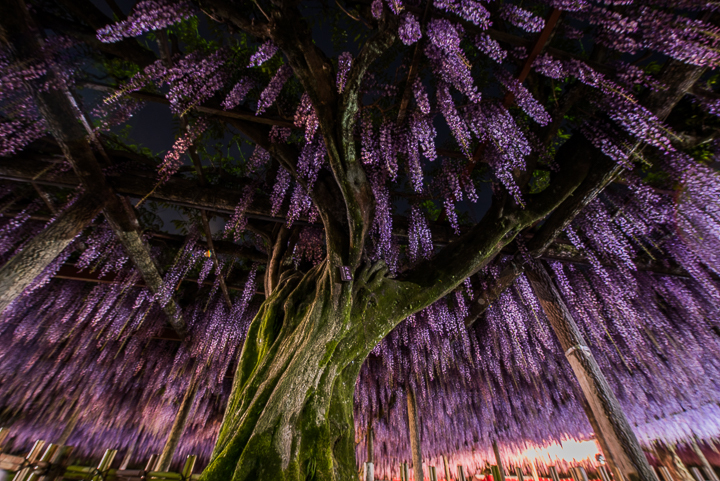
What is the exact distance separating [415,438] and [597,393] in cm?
407

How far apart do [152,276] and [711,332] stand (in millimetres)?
10250

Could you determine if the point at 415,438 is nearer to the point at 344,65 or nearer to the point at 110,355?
the point at 344,65

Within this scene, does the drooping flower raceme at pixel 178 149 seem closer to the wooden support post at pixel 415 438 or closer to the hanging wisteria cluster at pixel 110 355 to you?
the hanging wisteria cluster at pixel 110 355

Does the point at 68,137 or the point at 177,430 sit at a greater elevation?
the point at 68,137

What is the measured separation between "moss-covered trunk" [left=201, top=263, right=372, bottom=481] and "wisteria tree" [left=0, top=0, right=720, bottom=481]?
1 cm

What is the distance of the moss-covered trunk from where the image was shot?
169 cm

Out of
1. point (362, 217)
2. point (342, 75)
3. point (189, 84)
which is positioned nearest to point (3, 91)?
point (189, 84)

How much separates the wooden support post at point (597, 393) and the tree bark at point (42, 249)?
5669 millimetres

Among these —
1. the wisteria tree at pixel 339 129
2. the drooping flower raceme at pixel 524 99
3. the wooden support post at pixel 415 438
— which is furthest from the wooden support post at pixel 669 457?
the drooping flower raceme at pixel 524 99

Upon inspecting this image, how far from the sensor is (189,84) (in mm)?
2648

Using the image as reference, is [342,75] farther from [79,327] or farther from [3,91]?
[79,327]

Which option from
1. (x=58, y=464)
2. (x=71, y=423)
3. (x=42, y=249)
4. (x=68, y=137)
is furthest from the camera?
(x=71, y=423)

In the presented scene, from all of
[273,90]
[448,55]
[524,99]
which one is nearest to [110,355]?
[273,90]

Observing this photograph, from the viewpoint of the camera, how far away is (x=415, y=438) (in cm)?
607
